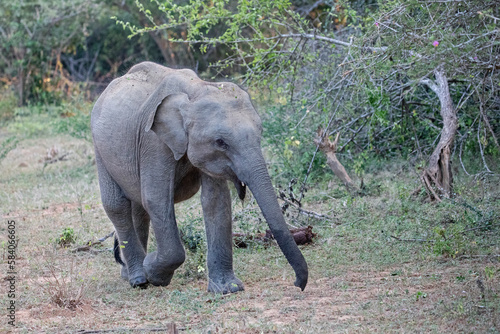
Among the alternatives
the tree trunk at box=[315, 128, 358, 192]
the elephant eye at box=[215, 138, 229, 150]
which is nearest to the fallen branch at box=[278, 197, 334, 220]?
the tree trunk at box=[315, 128, 358, 192]

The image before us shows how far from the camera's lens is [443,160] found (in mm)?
7148

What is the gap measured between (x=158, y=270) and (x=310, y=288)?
121 centimetres

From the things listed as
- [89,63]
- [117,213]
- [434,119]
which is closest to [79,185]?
[117,213]

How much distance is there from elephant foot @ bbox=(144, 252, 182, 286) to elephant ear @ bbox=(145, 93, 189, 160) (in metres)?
0.86

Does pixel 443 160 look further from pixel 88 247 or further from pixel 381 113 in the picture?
pixel 88 247

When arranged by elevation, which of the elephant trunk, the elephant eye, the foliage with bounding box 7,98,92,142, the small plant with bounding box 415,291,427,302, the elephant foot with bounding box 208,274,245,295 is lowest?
the foliage with bounding box 7,98,92,142

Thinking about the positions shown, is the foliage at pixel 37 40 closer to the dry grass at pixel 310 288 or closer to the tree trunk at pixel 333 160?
the tree trunk at pixel 333 160

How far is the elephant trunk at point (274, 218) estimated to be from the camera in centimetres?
461

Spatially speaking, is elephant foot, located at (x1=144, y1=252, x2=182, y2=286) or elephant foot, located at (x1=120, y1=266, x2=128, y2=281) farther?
elephant foot, located at (x1=120, y1=266, x2=128, y2=281)

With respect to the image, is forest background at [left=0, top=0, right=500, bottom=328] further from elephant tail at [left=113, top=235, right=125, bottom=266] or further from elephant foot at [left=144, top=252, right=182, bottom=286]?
elephant foot at [left=144, top=252, right=182, bottom=286]

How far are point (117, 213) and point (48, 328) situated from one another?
1.55m

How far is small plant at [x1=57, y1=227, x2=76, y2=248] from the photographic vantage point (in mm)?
7078

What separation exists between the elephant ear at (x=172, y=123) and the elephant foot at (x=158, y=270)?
2.84 ft

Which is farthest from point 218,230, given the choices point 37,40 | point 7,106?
point 37,40
